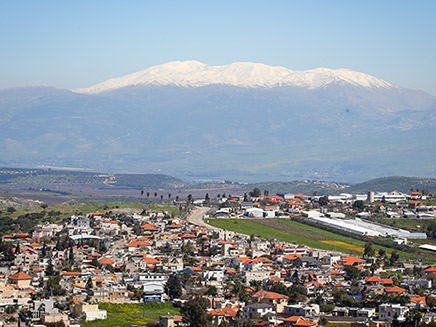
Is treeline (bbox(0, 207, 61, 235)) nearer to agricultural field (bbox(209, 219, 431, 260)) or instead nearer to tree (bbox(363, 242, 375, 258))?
agricultural field (bbox(209, 219, 431, 260))

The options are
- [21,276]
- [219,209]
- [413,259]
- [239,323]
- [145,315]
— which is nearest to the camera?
[239,323]

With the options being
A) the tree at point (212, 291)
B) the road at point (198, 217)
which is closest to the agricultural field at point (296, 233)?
the road at point (198, 217)

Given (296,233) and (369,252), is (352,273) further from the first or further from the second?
(296,233)

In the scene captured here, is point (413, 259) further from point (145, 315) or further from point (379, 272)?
point (145, 315)

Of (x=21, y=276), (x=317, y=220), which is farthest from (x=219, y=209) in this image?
(x=21, y=276)

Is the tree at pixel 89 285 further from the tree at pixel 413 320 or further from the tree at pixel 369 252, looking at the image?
the tree at pixel 369 252

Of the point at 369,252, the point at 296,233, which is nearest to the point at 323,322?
the point at 369,252

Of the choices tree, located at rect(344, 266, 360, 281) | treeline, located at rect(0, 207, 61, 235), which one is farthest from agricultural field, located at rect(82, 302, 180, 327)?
treeline, located at rect(0, 207, 61, 235)
